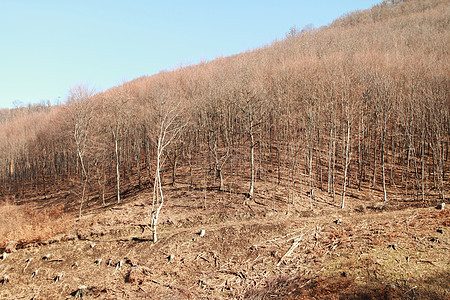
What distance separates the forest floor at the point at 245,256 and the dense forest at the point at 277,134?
2.76 meters

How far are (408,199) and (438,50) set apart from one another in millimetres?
31336

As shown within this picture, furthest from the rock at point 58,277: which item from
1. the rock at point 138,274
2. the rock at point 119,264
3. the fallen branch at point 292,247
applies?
the fallen branch at point 292,247

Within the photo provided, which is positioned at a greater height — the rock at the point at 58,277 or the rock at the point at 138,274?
the rock at the point at 138,274

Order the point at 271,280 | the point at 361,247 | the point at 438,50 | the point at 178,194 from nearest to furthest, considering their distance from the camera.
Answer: the point at 271,280, the point at 361,247, the point at 178,194, the point at 438,50

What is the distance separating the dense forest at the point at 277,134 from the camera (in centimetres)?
2041

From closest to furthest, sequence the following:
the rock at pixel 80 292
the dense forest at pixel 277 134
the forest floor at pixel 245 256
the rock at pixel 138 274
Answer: the forest floor at pixel 245 256, the rock at pixel 80 292, the rock at pixel 138 274, the dense forest at pixel 277 134

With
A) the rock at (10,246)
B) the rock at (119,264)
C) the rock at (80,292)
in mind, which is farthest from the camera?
the rock at (10,246)

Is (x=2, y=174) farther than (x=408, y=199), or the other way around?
(x=2, y=174)

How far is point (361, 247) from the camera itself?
10.9 metres

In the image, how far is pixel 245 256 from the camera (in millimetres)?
11906

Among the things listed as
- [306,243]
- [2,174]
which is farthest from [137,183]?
[2,174]

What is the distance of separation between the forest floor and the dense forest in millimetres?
2757

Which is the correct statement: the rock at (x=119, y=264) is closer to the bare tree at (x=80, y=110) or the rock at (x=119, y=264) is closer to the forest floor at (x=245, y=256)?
the forest floor at (x=245, y=256)

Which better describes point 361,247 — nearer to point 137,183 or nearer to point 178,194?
point 178,194
